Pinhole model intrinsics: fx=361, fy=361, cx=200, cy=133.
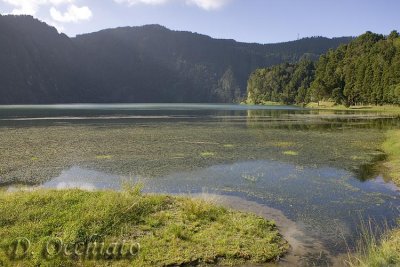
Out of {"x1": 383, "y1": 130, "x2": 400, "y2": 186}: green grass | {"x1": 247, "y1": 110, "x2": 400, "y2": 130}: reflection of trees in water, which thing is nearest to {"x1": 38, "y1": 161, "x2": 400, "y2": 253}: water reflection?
{"x1": 383, "y1": 130, "x2": 400, "y2": 186}: green grass

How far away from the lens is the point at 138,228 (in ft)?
52.5

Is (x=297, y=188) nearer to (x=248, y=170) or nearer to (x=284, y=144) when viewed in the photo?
(x=248, y=170)

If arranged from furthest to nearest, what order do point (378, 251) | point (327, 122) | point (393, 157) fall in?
point (327, 122) < point (393, 157) < point (378, 251)

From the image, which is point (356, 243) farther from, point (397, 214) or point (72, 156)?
point (72, 156)

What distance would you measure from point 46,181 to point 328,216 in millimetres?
19865

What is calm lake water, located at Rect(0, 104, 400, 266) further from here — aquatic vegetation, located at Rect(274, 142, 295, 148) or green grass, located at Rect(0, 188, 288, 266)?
green grass, located at Rect(0, 188, 288, 266)

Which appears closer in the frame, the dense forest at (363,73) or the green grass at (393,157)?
the green grass at (393,157)

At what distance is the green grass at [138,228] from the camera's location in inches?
536

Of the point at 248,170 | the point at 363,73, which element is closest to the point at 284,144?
the point at 248,170

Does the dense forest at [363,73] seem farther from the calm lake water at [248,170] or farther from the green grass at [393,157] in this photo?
the calm lake water at [248,170]

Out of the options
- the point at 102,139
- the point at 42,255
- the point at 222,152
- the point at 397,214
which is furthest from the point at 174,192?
the point at 102,139

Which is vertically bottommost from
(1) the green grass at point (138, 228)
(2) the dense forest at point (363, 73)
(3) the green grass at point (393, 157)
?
(3) the green grass at point (393, 157)

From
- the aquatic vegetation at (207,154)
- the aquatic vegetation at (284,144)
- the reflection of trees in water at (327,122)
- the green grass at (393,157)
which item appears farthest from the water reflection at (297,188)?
the reflection of trees in water at (327,122)

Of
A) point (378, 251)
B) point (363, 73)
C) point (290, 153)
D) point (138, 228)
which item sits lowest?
point (290, 153)
